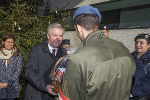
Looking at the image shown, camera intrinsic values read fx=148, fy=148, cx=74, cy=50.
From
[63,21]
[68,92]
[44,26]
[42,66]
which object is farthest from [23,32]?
[68,92]

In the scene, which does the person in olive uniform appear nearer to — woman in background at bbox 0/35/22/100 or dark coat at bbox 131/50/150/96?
dark coat at bbox 131/50/150/96

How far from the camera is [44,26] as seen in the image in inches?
170

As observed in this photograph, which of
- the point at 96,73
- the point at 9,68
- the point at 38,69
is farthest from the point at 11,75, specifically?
the point at 96,73

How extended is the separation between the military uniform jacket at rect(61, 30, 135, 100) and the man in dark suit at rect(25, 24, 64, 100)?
966 millimetres

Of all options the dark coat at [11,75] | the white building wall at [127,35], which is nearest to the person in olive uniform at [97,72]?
the dark coat at [11,75]

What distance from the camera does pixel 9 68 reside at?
10.3 ft

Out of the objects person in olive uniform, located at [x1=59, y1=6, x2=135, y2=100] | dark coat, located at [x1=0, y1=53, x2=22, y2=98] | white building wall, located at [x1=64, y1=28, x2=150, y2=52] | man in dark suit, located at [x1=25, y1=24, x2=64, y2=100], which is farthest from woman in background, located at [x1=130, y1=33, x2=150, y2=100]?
dark coat, located at [x1=0, y1=53, x2=22, y2=98]

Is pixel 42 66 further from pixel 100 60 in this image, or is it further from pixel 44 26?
pixel 44 26

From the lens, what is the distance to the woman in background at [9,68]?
3.12 metres

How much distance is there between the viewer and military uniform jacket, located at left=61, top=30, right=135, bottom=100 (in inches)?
38.9

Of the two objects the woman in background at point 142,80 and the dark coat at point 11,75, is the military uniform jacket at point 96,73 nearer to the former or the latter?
the woman in background at point 142,80

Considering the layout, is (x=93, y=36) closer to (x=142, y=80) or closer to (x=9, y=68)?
(x=142, y=80)

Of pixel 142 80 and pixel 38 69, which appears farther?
pixel 38 69

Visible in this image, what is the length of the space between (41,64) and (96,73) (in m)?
1.34
